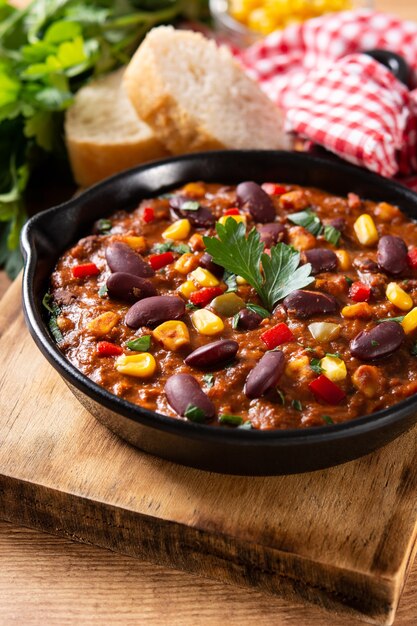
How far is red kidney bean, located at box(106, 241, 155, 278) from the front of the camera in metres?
3.82

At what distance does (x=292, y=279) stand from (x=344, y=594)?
1364 mm

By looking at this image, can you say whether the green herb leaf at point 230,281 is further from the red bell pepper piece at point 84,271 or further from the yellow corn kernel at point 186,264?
the red bell pepper piece at point 84,271

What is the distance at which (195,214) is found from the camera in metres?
4.25

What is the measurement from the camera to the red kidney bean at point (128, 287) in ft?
12.1

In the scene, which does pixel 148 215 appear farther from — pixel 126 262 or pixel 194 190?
pixel 126 262

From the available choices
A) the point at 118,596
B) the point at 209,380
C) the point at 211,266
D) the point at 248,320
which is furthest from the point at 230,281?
the point at 118,596

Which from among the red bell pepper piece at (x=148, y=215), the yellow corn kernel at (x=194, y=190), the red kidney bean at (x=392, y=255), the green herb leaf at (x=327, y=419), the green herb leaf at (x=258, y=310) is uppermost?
the red bell pepper piece at (x=148, y=215)

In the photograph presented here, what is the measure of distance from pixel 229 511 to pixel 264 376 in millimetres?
579

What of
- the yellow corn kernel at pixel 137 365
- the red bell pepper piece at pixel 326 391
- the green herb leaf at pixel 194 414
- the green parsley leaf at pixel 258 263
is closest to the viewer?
the green herb leaf at pixel 194 414

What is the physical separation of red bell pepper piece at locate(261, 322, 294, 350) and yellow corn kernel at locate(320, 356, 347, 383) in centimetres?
20

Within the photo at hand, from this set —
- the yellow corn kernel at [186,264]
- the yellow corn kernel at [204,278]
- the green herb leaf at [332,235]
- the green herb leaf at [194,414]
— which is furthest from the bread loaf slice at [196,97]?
the green herb leaf at [194,414]

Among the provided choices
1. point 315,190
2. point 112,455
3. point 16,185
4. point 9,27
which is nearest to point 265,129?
point 315,190

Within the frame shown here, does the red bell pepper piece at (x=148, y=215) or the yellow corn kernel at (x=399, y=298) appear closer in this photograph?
the yellow corn kernel at (x=399, y=298)

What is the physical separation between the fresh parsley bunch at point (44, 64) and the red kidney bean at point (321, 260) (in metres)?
1.95
